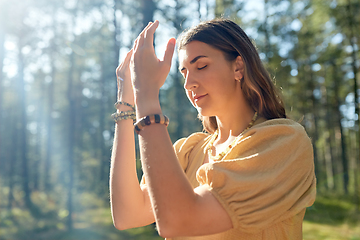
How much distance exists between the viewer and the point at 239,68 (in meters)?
1.64

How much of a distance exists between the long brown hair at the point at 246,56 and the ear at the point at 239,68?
19 mm

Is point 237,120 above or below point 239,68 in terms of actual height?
below

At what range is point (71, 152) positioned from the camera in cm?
1464

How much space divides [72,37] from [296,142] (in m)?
15.9

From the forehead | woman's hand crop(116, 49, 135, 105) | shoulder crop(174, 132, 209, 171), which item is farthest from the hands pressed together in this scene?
shoulder crop(174, 132, 209, 171)

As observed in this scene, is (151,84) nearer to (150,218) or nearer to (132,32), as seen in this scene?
(150,218)

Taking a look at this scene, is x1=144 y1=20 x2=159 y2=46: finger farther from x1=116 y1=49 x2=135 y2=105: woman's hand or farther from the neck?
the neck

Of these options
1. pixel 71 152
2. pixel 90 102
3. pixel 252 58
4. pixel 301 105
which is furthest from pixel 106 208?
pixel 252 58

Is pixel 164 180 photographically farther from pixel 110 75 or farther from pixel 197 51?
pixel 110 75

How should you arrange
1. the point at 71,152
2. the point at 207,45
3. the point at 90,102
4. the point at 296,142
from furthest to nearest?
the point at 90,102, the point at 71,152, the point at 207,45, the point at 296,142

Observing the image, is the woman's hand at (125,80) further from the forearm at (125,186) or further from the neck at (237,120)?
the neck at (237,120)

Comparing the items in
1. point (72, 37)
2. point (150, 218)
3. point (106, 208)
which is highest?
point (72, 37)

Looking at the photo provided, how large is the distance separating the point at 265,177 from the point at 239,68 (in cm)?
73

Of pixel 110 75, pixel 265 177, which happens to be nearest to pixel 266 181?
pixel 265 177
